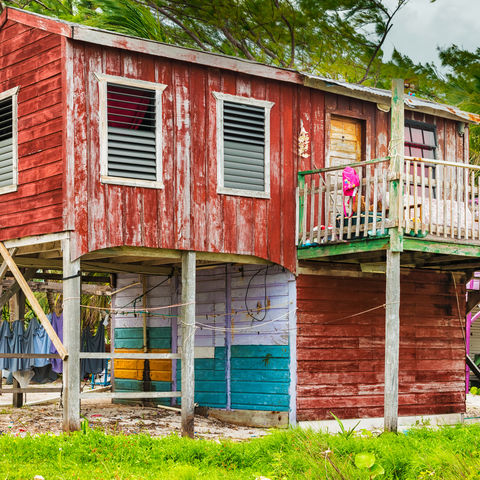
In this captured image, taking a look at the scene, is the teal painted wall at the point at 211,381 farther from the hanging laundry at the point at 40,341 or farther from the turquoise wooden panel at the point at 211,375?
the hanging laundry at the point at 40,341

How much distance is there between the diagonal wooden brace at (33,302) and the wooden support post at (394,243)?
15.6 feet

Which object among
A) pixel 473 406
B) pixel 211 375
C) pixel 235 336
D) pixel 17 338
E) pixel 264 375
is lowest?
pixel 473 406

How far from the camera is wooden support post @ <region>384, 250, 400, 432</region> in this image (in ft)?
40.9

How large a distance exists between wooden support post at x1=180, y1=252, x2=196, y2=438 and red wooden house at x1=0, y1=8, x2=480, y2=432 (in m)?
0.04

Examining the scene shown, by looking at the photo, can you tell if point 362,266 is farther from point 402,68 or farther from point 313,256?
point 402,68

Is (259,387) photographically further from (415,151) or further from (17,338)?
(415,151)

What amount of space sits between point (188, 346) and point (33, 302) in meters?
2.50

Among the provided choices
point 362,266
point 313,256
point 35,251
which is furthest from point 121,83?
point 362,266

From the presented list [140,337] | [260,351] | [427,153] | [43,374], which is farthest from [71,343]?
[427,153]

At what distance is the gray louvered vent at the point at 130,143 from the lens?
1316 centimetres

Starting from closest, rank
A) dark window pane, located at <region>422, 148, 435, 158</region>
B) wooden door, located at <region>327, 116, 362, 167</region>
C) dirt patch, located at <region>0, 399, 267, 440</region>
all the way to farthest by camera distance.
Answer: dirt patch, located at <region>0, 399, 267, 440</region> → wooden door, located at <region>327, 116, 362, 167</region> → dark window pane, located at <region>422, 148, 435, 158</region>

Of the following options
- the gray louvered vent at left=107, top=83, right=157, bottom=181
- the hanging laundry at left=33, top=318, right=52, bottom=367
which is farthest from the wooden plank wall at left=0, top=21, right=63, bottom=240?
the hanging laundry at left=33, top=318, right=52, bottom=367

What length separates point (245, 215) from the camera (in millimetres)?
14383

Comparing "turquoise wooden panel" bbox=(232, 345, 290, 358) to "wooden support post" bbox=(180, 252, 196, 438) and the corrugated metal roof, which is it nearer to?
"wooden support post" bbox=(180, 252, 196, 438)
